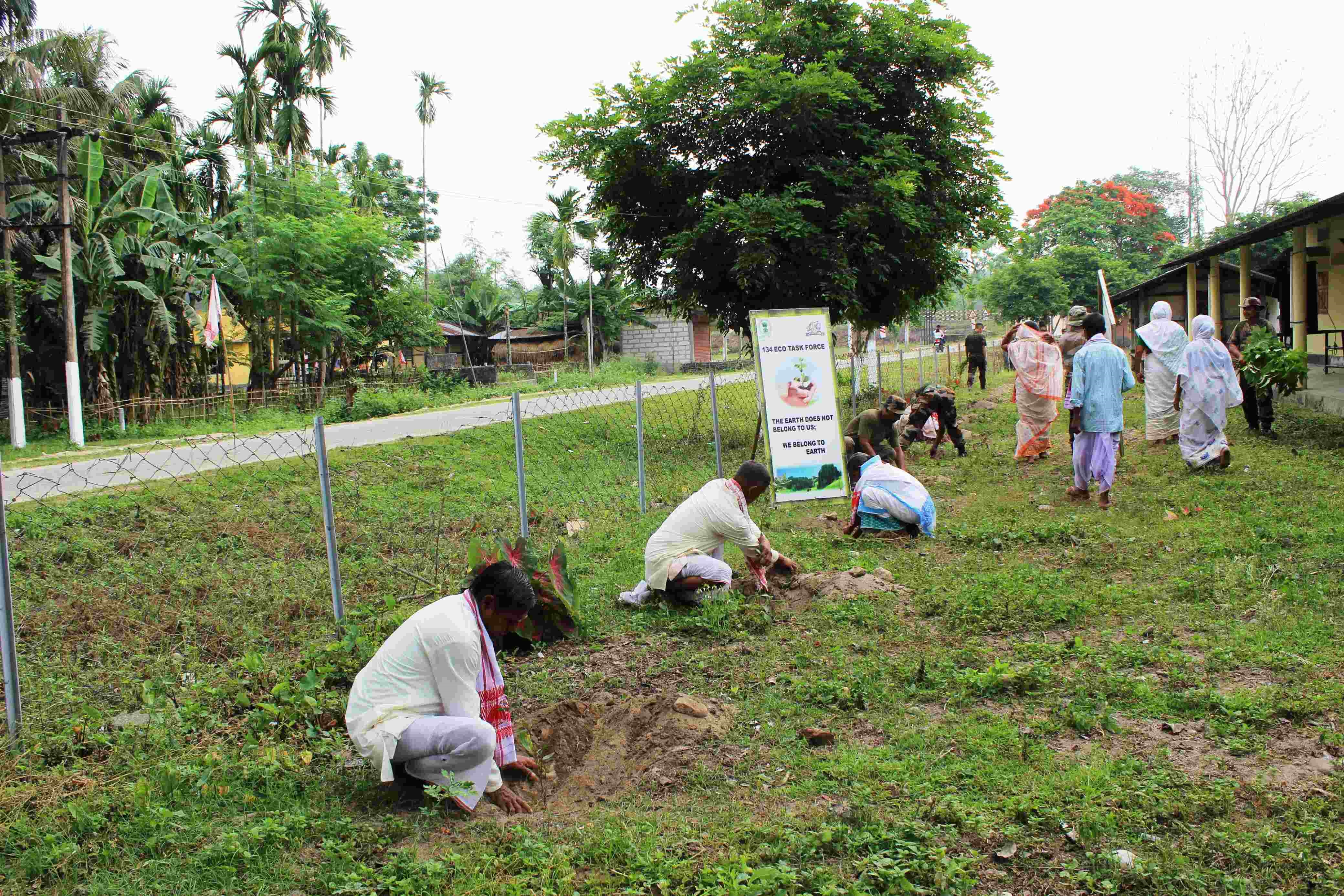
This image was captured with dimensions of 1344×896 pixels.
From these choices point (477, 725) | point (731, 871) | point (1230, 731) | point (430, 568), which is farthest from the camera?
point (430, 568)

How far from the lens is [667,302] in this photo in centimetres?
1500

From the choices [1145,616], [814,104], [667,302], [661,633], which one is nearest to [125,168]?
[667,302]

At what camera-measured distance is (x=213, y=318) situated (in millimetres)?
19531

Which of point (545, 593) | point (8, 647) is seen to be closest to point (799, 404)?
point (545, 593)

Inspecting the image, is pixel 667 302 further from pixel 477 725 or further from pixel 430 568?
pixel 477 725

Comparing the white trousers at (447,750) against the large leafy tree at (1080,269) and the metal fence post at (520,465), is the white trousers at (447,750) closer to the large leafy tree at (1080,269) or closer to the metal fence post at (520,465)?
the metal fence post at (520,465)

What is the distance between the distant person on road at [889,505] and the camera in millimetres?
8227

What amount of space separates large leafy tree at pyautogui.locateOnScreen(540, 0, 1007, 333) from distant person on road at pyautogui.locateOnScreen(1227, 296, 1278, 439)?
352 cm

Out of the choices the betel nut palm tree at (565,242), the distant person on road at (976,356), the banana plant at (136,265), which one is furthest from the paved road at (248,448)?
the betel nut palm tree at (565,242)

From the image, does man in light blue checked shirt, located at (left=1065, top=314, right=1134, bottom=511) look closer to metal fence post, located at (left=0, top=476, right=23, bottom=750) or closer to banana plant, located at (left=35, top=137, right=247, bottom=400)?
metal fence post, located at (left=0, top=476, right=23, bottom=750)

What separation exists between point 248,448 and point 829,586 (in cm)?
738

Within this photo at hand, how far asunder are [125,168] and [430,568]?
2189 centimetres

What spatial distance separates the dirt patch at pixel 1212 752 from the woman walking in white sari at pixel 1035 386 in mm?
8568

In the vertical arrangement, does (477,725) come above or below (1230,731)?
above
